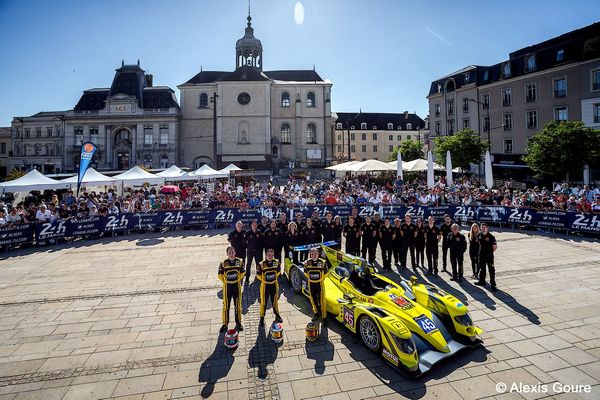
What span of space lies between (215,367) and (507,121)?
46617 mm

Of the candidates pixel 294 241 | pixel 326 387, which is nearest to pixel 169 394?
pixel 326 387

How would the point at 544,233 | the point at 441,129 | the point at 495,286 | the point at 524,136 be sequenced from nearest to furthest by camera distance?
the point at 495,286 < the point at 544,233 < the point at 524,136 < the point at 441,129

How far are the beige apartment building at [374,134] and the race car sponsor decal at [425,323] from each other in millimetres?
79359

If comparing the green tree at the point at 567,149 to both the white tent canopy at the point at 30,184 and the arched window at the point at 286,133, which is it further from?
the arched window at the point at 286,133

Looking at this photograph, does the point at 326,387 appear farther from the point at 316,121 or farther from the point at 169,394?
the point at 316,121

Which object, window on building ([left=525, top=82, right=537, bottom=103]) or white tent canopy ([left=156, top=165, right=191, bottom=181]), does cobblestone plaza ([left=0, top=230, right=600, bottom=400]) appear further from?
window on building ([left=525, top=82, right=537, bottom=103])

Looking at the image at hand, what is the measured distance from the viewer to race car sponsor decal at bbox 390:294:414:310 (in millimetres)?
6980

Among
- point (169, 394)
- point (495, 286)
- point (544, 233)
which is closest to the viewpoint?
point (169, 394)

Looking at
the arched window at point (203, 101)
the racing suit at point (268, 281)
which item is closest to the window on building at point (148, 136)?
the arched window at point (203, 101)

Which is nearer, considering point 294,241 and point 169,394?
point 169,394

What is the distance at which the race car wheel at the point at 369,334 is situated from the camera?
6605 mm

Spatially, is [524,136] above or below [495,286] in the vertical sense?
above

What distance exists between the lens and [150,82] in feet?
221

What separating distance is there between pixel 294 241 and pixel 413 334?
19.5 feet
